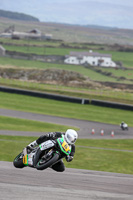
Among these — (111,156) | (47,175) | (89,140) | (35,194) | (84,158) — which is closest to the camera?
(35,194)

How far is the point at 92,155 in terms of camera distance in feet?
67.4

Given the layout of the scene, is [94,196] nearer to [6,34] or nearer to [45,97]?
[45,97]

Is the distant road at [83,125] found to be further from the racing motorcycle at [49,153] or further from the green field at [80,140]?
the racing motorcycle at [49,153]

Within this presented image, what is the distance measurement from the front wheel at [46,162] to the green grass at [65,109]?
2494 cm

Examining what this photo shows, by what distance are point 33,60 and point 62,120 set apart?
8482 centimetres

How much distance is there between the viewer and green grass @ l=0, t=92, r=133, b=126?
121 ft

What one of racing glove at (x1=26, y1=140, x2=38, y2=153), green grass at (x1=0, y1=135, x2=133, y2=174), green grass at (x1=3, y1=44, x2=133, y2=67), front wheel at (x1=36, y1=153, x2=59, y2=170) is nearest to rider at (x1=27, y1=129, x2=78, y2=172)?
racing glove at (x1=26, y1=140, x2=38, y2=153)

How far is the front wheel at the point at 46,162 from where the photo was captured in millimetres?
10531

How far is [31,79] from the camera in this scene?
8244cm

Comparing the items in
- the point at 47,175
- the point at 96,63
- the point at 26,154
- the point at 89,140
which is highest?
the point at 26,154

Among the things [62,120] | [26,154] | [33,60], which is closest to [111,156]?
[26,154]

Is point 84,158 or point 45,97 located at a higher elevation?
point 84,158

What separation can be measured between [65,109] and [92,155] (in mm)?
19794

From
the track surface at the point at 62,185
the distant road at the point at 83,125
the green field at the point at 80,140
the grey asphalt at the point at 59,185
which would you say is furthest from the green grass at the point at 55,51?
the grey asphalt at the point at 59,185
